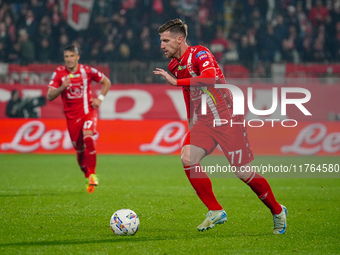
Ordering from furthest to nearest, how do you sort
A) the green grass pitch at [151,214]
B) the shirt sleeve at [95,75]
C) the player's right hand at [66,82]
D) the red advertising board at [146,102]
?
the red advertising board at [146,102] < the shirt sleeve at [95,75] < the player's right hand at [66,82] < the green grass pitch at [151,214]

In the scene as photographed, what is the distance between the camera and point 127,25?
794 inches

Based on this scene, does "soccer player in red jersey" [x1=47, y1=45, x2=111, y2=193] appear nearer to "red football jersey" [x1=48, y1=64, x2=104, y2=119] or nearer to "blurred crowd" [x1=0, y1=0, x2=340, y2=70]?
"red football jersey" [x1=48, y1=64, x2=104, y2=119]

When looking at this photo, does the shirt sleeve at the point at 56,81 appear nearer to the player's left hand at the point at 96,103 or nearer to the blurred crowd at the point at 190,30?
the player's left hand at the point at 96,103

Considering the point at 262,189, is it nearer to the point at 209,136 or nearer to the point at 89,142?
the point at 209,136

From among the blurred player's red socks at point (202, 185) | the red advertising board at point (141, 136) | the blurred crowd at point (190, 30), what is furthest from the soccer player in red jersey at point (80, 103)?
the blurred crowd at point (190, 30)

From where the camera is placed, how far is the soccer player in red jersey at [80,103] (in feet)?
33.3

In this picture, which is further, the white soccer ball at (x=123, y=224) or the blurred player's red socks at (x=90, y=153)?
the blurred player's red socks at (x=90, y=153)

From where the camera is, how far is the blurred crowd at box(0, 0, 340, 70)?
19.2m

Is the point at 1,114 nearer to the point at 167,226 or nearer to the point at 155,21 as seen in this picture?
the point at 155,21

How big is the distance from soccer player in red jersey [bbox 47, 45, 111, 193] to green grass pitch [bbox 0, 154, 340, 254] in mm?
698

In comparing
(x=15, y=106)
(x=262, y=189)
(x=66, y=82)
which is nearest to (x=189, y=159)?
(x=262, y=189)

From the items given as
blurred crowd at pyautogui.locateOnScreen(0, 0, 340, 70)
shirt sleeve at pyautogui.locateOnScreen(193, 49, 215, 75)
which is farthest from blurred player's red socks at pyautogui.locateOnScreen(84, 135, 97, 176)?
blurred crowd at pyautogui.locateOnScreen(0, 0, 340, 70)

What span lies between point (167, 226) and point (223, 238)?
941 millimetres

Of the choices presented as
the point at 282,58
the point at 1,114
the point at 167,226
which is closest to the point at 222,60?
the point at 282,58
